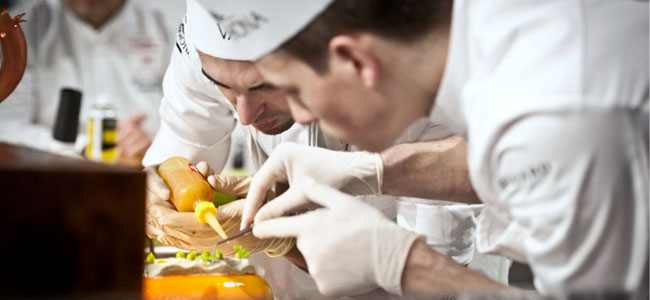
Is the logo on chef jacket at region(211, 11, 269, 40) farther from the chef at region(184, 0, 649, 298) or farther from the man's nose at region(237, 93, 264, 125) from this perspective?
the man's nose at region(237, 93, 264, 125)

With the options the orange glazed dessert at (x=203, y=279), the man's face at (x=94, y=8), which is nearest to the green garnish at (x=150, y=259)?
the orange glazed dessert at (x=203, y=279)

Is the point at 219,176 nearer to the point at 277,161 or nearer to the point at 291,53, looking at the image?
the point at 277,161

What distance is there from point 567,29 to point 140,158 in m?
Answer: 1.30

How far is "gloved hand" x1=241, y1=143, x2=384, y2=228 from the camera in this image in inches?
61.3

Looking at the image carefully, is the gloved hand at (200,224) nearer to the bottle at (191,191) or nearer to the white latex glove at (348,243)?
→ the bottle at (191,191)

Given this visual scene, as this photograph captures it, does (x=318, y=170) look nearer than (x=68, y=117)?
Yes

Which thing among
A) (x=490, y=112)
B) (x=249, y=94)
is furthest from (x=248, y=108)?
(x=490, y=112)

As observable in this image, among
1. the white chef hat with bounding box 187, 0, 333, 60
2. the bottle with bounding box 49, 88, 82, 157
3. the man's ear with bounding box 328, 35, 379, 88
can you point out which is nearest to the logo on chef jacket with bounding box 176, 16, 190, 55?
the white chef hat with bounding box 187, 0, 333, 60

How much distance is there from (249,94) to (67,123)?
51.1 inches

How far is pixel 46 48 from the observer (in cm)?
325

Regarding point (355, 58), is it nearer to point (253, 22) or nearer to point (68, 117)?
point (253, 22)

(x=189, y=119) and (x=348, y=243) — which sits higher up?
(x=189, y=119)

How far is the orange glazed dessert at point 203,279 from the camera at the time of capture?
160 cm

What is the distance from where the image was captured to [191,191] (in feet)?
5.41
